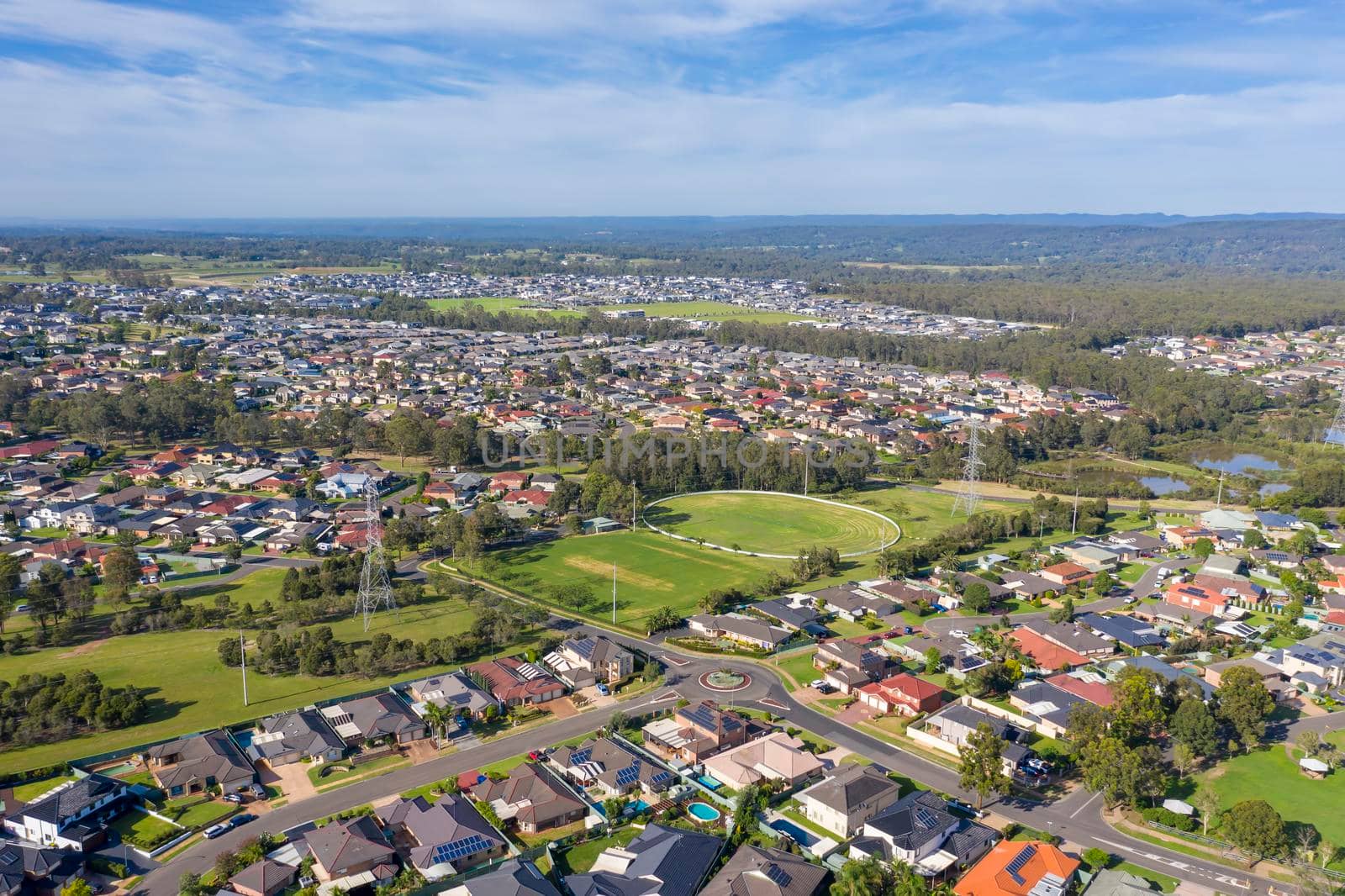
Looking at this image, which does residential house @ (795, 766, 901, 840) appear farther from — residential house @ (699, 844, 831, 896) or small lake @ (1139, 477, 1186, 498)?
small lake @ (1139, 477, 1186, 498)

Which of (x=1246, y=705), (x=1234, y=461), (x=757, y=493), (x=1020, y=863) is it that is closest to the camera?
(x=1020, y=863)

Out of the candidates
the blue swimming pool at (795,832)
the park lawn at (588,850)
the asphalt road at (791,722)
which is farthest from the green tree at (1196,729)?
the park lawn at (588,850)

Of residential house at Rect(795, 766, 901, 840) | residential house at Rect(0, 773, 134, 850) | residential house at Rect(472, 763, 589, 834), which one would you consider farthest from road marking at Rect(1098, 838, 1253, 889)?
residential house at Rect(0, 773, 134, 850)

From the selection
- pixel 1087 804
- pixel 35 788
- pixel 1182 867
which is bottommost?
pixel 1087 804

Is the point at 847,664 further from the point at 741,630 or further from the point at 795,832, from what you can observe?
the point at 795,832

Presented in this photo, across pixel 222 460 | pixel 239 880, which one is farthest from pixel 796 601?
pixel 222 460

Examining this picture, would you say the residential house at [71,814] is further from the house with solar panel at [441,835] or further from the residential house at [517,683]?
the residential house at [517,683]

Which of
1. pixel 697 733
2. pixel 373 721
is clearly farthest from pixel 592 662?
pixel 373 721
